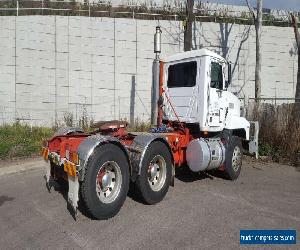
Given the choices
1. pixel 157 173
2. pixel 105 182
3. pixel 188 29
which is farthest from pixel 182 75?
pixel 188 29

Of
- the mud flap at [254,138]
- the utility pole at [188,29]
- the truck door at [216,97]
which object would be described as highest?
the utility pole at [188,29]

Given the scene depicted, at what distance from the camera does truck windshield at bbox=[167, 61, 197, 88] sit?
813 cm

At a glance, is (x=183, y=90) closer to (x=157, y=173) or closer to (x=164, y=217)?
(x=157, y=173)

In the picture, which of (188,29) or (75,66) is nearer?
(75,66)

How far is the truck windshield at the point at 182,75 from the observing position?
26.7ft

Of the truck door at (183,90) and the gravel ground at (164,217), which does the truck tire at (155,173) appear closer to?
the gravel ground at (164,217)

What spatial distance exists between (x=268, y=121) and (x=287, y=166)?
5.65ft

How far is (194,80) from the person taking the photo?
8086 millimetres

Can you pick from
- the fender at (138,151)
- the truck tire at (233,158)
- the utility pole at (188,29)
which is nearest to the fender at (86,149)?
the fender at (138,151)

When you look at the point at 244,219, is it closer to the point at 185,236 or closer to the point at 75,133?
the point at 185,236

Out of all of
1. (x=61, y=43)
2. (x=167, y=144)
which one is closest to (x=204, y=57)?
(x=167, y=144)

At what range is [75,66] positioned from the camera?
15.2 metres

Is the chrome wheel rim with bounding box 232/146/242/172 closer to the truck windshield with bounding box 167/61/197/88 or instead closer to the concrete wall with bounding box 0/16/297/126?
the truck windshield with bounding box 167/61/197/88

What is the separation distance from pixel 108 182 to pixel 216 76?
375cm
